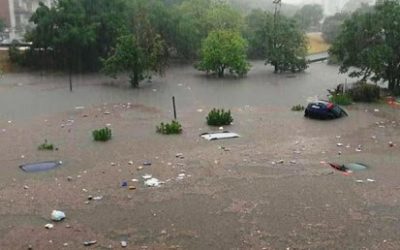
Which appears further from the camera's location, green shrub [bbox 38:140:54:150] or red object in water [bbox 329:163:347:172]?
green shrub [bbox 38:140:54:150]

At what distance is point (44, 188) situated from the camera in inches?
435

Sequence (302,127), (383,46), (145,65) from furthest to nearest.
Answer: (145,65)
(383,46)
(302,127)

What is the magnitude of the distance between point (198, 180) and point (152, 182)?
3.46 ft

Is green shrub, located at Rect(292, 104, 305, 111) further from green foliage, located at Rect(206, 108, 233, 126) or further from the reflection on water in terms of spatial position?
green foliage, located at Rect(206, 108, 233, 126)

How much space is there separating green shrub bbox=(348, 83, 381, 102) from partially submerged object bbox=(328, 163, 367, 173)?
1050cm

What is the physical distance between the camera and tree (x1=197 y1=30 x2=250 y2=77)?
1195 inches

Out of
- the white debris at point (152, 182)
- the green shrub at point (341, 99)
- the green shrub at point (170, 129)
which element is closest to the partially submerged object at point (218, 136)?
the green shrub at point (170, 129)

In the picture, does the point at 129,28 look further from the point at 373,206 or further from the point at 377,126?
the point at 373,206

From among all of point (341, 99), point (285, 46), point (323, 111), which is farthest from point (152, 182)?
point (285, 46)

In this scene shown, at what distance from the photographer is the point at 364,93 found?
75.4 ft

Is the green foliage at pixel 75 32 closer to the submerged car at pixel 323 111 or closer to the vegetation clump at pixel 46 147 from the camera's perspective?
the submerged car at pixel 323 111

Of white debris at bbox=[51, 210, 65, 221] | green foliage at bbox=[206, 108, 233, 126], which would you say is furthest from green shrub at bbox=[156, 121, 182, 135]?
white debris at bbox=[51, 210, 65, 221]

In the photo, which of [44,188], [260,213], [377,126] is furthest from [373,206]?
[377,126]

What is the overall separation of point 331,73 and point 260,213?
26.1 m
